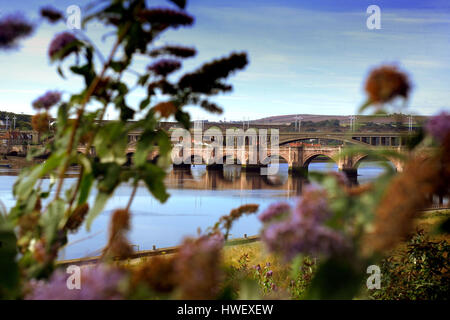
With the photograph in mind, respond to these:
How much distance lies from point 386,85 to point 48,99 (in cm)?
94

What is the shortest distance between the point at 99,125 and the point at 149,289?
534 millimetres

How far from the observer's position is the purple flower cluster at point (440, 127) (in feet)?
1.70

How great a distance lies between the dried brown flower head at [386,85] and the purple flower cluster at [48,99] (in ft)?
2.93

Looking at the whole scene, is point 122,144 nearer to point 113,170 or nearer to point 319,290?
point 113,170

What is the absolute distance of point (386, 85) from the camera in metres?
0.54

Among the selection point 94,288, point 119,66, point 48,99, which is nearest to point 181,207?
point 48,99

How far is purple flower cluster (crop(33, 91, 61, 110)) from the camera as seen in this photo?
1146 mm

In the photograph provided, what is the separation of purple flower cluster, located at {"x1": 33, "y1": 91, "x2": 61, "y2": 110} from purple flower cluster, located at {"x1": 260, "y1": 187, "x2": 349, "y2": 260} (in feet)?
2.84

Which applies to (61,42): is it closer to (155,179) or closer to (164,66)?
(164,66)

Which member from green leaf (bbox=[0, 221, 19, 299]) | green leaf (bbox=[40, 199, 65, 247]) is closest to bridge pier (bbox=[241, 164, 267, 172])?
green leaf (bbox=[40, 199, 65, 247])

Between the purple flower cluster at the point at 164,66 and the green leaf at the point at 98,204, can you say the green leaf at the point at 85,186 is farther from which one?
the purple flower cluster at the point at 164,66

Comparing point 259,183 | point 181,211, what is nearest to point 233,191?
point 259,183

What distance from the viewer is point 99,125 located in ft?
3.26
